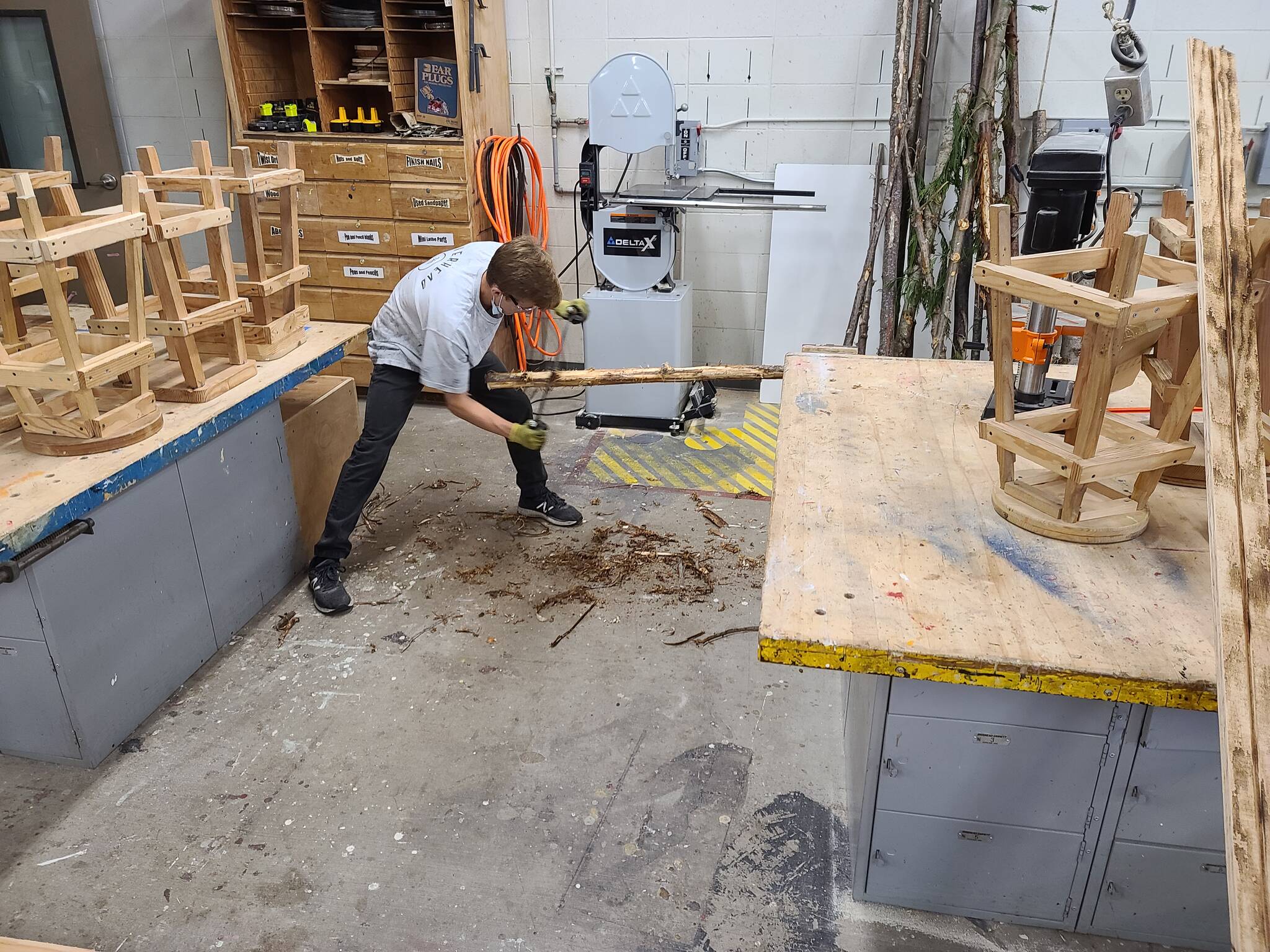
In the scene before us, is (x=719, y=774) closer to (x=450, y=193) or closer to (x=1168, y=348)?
(x=1168, y=348)

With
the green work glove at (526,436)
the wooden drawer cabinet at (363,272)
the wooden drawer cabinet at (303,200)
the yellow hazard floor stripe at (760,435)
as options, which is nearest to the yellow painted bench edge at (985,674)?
the green work glove at (526,436)

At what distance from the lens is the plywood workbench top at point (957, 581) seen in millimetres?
1269

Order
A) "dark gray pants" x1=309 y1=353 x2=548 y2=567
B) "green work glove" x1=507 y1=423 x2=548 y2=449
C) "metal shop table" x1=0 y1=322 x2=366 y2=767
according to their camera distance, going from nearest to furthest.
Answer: "metal shop table" x1=0 y1=322 x2=366 y2=767 < "green work glove" x1=507 y1=423 x2=548 y2=449 < "dark gray pants" x1=309 y1=353 x2=548 y2=567

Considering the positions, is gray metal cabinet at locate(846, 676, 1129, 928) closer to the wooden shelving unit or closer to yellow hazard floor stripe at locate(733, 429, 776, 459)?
yellow hazard floor stripe at locate(733, 429, 776, 459)

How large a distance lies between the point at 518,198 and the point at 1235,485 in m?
3.86

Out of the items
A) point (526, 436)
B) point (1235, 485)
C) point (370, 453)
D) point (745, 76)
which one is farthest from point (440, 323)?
point (745, 76)

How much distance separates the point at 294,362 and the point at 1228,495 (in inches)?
98.7

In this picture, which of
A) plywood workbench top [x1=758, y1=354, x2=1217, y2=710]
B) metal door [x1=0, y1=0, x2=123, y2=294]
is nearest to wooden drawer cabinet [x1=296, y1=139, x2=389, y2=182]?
metal door [x1=0, y1=0, x2=123, y2=294]

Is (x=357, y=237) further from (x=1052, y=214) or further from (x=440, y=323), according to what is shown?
(x=1052, y=214)

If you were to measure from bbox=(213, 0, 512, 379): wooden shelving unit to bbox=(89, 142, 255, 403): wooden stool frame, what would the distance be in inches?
63.5

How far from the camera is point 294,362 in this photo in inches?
108

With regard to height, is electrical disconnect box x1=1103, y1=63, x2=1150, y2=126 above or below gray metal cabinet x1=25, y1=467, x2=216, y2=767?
above

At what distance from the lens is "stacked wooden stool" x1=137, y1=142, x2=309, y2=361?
2562 mm

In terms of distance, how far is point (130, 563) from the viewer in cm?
219
